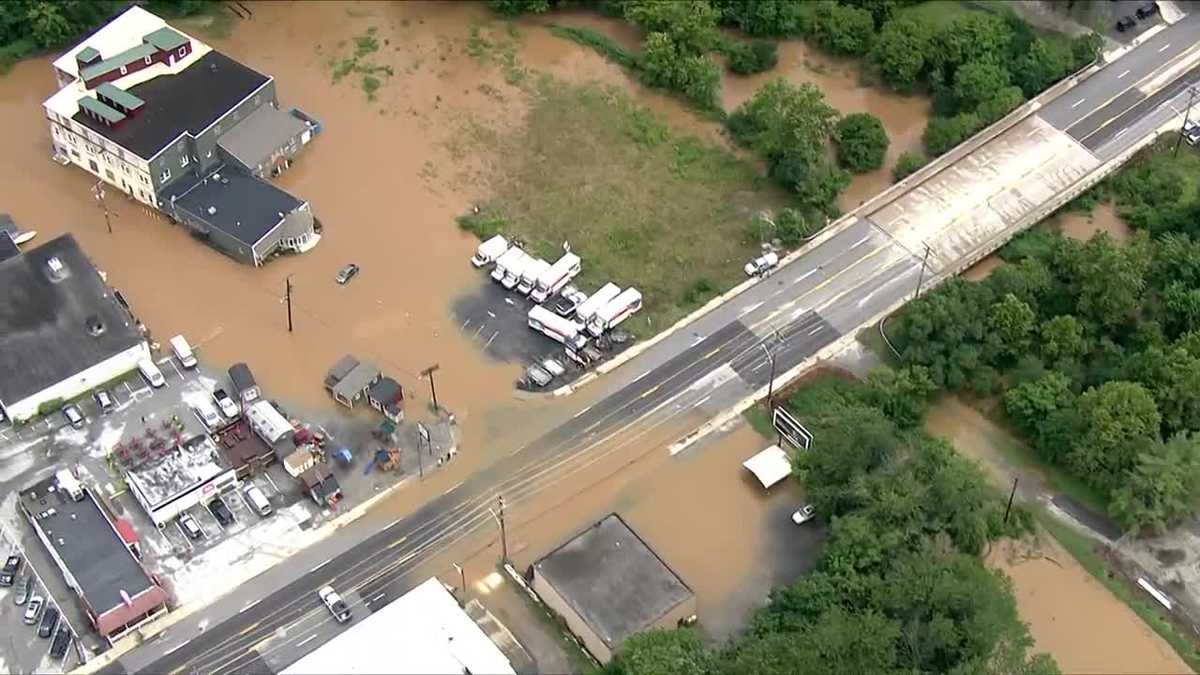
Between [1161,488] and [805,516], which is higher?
[1161,488]

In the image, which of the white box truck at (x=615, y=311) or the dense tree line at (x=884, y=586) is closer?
the dense tree line at (x=884, y=586)

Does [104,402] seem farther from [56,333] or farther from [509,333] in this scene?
[509,333]

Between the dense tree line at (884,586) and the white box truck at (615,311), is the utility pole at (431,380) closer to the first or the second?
the white box truck at (615,311)

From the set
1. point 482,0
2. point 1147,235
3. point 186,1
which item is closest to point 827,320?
point 1147,235

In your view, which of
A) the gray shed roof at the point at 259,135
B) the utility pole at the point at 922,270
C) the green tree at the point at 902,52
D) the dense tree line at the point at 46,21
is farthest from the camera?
the dense tree line at the point at 46,21

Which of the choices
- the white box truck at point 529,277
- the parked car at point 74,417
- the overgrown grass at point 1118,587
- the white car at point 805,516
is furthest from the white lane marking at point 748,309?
the parked car at point 74,417

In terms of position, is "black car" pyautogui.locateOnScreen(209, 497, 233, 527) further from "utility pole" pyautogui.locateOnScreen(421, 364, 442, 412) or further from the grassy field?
the grassy field

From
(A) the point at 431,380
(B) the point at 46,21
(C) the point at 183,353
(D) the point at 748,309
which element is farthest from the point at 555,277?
(B) the point at 46,21
